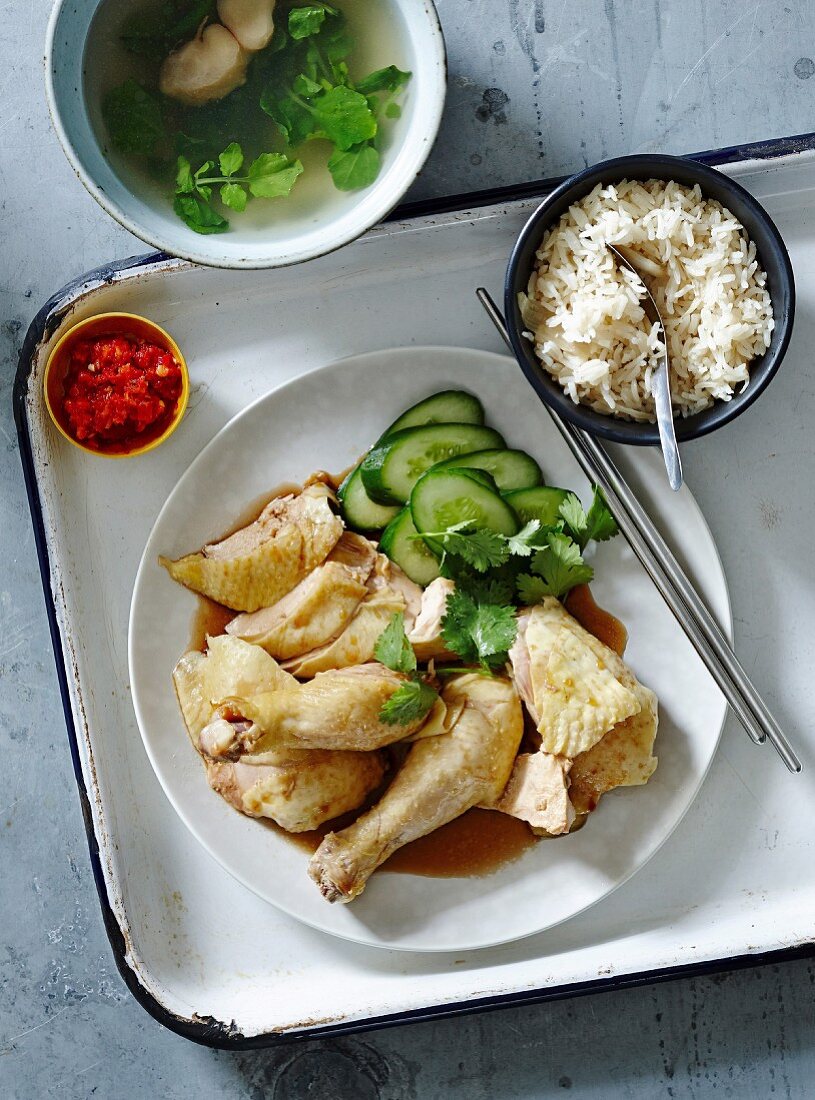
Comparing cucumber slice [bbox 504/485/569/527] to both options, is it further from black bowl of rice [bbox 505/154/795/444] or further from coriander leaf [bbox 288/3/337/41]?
coriander leaf [bbox 288/3/337/41]

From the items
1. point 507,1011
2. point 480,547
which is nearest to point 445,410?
point 480,547

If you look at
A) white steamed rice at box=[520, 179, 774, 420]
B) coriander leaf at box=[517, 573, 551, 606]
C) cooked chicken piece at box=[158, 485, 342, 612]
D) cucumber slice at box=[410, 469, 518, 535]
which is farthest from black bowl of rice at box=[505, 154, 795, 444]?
cooked chicken piece at box=[158, 485, 342, 612]

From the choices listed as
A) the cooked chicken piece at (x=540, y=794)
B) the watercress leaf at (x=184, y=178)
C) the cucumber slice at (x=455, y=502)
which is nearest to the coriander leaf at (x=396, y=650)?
the cucumber slice at (x=455, y=502)

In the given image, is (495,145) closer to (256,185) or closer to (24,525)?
(256,185)

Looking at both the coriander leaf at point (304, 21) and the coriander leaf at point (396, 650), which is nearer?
the coriander leaf at point (304, 21)

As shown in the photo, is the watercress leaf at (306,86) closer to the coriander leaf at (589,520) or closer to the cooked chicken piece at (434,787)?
the coriander leaf at (589,520)

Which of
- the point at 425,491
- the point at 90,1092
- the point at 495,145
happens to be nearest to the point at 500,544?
the point at 425,491
